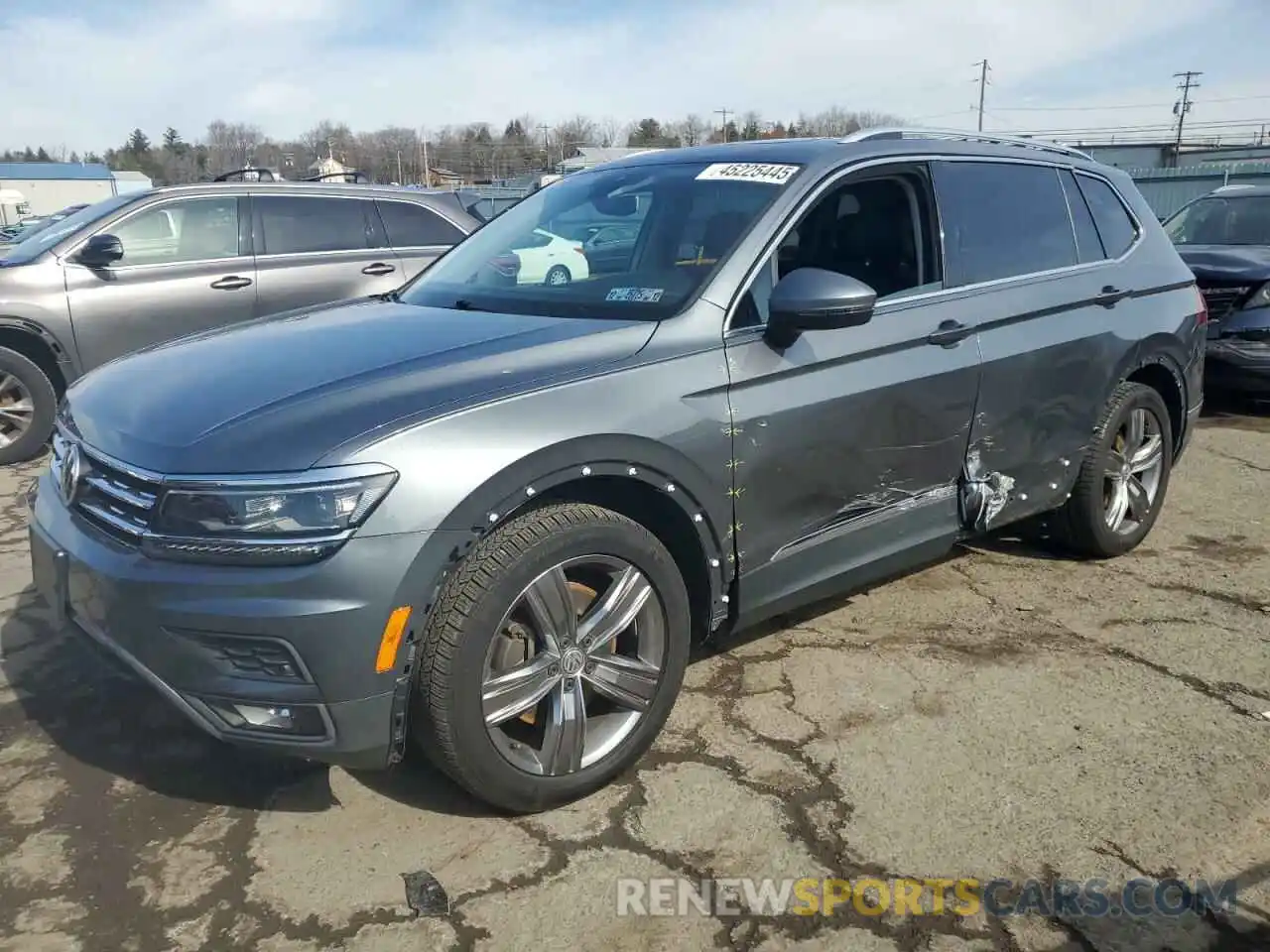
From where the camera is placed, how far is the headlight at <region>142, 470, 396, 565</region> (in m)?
2.29

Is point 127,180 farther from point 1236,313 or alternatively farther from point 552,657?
point 552,657

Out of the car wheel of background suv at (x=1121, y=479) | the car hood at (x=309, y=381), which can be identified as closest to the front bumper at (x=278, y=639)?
the car hood at (x=309, y=381)

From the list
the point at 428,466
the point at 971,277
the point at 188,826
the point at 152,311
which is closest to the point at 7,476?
the point at 152,311

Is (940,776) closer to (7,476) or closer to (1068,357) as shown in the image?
(1068,357)

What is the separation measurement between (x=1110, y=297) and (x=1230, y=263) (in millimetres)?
4563

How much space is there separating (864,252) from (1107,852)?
213 cm

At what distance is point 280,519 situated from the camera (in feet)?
7.54

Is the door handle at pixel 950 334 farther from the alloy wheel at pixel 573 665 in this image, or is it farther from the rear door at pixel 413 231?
the rear door at pixel 413 231

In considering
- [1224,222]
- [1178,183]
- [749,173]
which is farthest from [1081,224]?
[1178,183]

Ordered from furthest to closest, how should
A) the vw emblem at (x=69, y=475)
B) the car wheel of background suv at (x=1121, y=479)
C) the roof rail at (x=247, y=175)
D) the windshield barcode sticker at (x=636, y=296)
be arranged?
1. the roof rail at (x=247, y=175)
2. the car wheel of background suv at (x=1121, y=479)
3. the windshield barcode sticker at (x=636, y=296)
4. the vw emblem at (x=69, y=475)

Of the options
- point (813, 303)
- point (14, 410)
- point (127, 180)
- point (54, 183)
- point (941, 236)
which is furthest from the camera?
point (127, 180)

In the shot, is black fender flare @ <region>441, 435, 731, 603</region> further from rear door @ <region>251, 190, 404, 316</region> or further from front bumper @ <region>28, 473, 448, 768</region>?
rear door @ <region>251, 190, 404, 316</region>

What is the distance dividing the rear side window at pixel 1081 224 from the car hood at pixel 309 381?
2439mm

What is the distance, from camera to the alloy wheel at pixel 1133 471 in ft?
15.1
